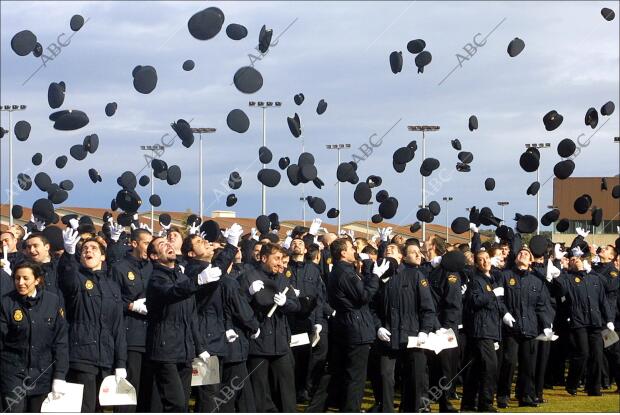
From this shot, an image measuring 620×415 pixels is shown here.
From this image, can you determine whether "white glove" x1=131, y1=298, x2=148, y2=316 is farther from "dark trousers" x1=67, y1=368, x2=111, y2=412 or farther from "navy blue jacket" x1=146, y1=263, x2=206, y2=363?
"dark trousers" x1=67, y1=368, x2=111, y2=412

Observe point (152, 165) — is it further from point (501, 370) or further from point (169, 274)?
point (169, 274)

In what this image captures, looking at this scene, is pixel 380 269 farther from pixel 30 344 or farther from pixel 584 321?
pixel 584 321

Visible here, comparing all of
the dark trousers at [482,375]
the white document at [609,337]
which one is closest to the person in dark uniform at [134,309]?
the dark trousers at [482,375]

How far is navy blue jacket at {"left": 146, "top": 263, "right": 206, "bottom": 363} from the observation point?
9977 mm

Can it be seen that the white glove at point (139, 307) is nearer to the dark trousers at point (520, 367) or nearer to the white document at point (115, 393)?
the white document at point (115, 393)

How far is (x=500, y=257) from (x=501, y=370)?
150cm

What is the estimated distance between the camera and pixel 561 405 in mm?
14953

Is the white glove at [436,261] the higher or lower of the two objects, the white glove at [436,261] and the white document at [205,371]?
the higher

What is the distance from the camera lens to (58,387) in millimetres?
8820

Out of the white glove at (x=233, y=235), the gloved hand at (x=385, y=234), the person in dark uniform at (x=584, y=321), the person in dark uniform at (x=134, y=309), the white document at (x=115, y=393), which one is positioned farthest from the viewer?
the person in dark uniform at (x=584, y=321)

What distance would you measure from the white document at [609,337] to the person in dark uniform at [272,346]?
21.2 feet

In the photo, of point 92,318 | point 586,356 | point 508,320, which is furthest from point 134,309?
point 586,356

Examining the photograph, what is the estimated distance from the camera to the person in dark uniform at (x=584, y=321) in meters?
16.0

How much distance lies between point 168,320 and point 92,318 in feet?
2.43
